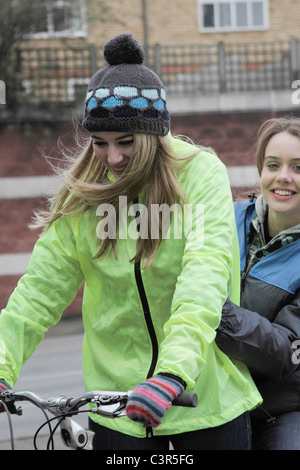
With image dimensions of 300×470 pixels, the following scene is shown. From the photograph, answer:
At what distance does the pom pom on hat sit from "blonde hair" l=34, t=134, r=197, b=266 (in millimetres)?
282

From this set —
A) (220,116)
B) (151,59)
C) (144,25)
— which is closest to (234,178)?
(220,116)

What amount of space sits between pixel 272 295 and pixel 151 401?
3.08ft

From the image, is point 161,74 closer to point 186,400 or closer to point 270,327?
point 270,327

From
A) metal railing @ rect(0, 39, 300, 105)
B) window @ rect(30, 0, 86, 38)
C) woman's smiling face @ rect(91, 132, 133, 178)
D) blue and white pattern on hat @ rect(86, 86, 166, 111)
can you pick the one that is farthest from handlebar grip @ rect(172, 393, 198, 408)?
window @ rect(30, 0, 86, 38)

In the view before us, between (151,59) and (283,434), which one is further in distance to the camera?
(151,59)

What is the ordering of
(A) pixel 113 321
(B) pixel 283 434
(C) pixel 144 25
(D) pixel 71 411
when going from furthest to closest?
(C) pixel 144 25 → (B) pixel 283 434 → (A) pixel 113 321 → (D) pixel 71 411

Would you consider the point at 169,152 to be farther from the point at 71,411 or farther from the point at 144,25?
the point at 144,25

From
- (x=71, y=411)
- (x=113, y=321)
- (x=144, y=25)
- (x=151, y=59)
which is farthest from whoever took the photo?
(x=144, y=25)

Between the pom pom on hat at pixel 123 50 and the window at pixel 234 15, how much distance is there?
16.9m

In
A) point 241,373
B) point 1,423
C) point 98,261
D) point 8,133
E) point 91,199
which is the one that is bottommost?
point 1,423

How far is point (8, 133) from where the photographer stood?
13430 mm

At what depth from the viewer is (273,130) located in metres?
3.04

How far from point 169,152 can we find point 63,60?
12.0m

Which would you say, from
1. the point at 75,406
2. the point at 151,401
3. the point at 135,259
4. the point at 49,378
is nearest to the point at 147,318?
the point at 135,259
